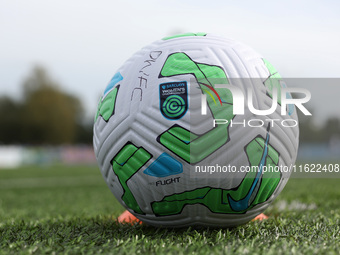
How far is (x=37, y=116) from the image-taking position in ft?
169

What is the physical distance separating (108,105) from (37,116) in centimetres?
5153

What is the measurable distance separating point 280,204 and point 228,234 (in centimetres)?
253

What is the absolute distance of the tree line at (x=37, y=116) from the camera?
52031 mm

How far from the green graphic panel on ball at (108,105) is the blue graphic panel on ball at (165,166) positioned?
498mm

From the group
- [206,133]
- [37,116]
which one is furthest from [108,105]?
[37,116]

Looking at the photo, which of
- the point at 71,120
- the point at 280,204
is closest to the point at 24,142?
the point at 71,120

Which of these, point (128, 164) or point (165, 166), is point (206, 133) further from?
point (128, 164)

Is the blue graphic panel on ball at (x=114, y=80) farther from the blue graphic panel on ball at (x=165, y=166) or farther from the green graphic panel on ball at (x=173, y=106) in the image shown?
the blue graphic panel on ball at (x=165, y=166)

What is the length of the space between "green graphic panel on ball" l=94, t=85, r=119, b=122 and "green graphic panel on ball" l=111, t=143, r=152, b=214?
0.28 m

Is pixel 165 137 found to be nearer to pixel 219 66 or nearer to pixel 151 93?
pixel 151 93

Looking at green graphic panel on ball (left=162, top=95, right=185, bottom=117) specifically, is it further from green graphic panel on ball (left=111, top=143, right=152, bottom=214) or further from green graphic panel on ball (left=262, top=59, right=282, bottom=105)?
green graphic panel on ball (left=262, top=59, right=282, bottom=105)

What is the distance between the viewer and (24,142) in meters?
52.7

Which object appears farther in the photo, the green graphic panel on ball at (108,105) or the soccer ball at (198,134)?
the green graphic panel on ball at (108,105)

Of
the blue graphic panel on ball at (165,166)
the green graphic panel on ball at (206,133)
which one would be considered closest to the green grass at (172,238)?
the blue graphic panel on ball at (165,166)
